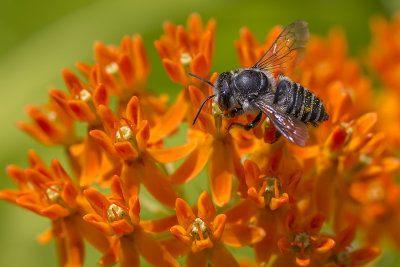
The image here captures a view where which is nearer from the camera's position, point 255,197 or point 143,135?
point 255,197

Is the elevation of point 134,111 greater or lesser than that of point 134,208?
greater

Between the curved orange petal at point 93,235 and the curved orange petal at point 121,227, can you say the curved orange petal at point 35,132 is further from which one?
the curved orange petal at point 121,227

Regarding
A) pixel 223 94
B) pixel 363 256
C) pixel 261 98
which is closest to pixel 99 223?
pixel 223 94

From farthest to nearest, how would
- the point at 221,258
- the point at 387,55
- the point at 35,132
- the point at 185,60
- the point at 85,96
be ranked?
the point at 387,55, the point at 35,132, the point at 185,60, the point at 85,96, the point at 221,258

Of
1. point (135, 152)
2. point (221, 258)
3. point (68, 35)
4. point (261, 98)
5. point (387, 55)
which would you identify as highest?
point (261, 98)

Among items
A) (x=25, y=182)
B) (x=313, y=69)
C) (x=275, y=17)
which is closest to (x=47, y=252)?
(x=25, y=182)

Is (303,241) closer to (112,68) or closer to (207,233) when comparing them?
(207,233)

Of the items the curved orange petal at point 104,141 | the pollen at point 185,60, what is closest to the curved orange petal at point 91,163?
the curved orange petal at point 104,141
